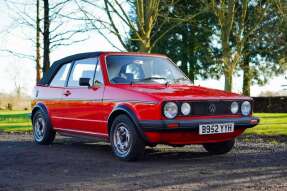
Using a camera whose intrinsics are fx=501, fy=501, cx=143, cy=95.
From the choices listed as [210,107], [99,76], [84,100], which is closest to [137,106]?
[210,107]

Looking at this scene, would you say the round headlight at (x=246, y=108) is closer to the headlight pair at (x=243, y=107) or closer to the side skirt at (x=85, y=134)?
the headlight pair at (x=243, y=107)

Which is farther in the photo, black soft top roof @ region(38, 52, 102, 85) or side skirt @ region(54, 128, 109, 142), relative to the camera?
black soft top roof @ region(38, 52, 102, 85)

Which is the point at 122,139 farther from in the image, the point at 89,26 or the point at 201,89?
the point at 89,26

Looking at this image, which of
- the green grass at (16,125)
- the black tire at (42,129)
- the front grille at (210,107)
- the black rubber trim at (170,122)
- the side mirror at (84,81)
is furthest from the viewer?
the green grass at (16,125)

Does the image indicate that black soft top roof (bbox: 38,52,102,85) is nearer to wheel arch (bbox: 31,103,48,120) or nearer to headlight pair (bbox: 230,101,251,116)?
wheel arch (bbox: 31,103,48,120)

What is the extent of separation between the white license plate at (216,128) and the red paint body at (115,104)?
3.8 inches

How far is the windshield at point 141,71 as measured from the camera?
7.94m

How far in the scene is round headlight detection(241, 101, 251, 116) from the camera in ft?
24.8

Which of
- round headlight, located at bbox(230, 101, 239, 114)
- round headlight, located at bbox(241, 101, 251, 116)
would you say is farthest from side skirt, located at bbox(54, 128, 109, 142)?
round headlight, located at bbox(241, 101, 251, 116)

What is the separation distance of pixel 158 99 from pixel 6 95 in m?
35.7

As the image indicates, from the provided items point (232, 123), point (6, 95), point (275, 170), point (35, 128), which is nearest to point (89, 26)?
point (35, 128)

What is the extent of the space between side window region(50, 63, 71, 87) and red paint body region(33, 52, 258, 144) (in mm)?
110

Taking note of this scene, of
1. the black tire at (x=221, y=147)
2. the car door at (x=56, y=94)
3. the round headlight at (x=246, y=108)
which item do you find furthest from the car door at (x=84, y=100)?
the round headlight at (x=246, y=108)

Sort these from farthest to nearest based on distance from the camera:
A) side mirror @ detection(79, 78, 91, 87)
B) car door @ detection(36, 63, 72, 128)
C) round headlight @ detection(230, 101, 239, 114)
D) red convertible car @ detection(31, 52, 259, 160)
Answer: car door @ detection(36, 63, 72, 128)
side mirror @ detection(79, 78, 91, 87)
round headlight @ detection(230, 101, 239, 114)
red convertible car @ detection(31, 52, 259, 160)
